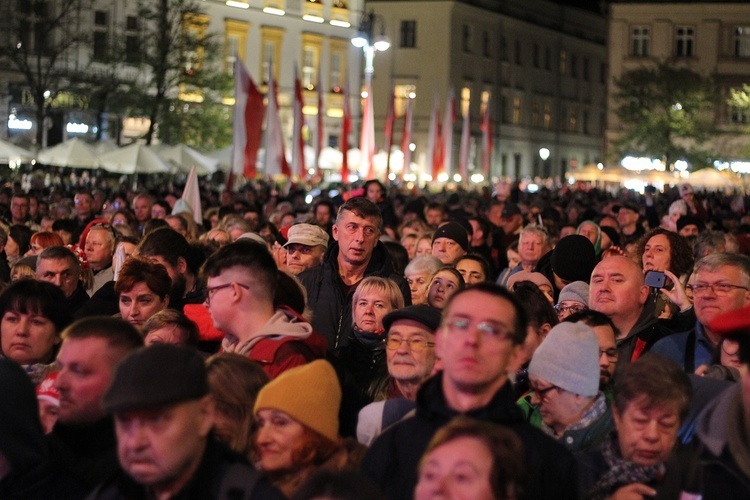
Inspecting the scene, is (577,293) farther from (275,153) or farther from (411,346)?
(275,153)

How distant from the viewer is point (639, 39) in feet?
262

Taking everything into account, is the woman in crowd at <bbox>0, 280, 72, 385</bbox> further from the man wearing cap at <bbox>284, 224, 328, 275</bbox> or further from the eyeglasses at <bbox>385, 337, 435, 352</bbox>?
the man wearing cap at <bbox>284, 224, 328, 275</bbox>

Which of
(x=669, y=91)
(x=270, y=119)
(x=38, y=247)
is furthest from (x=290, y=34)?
(x=38, y=247)

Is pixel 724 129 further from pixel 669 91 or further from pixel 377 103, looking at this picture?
pixel 377 103

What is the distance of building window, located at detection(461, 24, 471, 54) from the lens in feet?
275

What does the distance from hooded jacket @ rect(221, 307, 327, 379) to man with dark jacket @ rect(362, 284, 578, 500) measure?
58.6 inches

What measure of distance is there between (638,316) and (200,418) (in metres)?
4.39

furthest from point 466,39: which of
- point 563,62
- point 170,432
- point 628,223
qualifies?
point 170,432

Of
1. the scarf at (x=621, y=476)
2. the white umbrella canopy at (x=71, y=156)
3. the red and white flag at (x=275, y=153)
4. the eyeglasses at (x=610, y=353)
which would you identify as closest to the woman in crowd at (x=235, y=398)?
the scarf at (x=621, y=476)

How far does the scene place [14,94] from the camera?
5594cm

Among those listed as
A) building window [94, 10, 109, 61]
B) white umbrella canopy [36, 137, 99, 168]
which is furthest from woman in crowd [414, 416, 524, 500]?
building window [94, 10, 109, 61]

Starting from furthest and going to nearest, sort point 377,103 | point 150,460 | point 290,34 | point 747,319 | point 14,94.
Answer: point 377,103, point 290,34, point 14,94, point 747,319, point 150,460

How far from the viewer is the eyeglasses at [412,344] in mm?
6586

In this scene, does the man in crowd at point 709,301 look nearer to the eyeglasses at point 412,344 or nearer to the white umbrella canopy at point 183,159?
the eyeglasses at point 412,344
